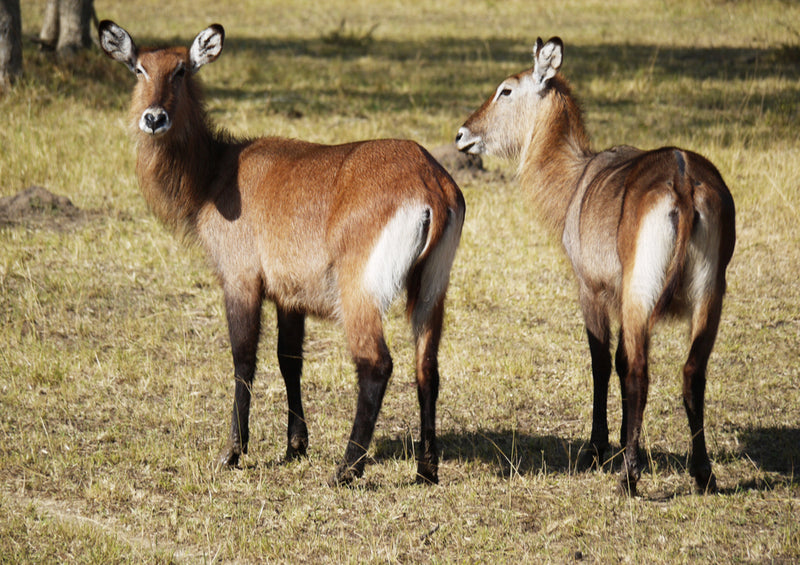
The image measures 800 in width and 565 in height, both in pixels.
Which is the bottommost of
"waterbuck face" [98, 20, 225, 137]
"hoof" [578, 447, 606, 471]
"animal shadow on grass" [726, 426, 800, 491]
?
"hoof" [578, 447, 606, 471]

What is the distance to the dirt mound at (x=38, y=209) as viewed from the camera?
7184mm

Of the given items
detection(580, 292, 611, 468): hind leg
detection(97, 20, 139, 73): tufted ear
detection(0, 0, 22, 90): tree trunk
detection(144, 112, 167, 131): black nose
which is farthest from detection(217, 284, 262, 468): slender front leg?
detection(0, 0, 22, 90): tree trunk

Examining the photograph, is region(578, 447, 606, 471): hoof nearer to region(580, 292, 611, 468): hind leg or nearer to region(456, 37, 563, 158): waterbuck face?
region(580, 292, 611, 468): hind leg

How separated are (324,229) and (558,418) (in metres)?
1.72

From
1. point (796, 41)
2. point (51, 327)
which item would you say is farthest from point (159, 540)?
point (796, 41)

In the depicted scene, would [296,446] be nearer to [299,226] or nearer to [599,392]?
[299,226]

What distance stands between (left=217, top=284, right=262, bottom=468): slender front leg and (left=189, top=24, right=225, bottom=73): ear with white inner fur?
1274mm

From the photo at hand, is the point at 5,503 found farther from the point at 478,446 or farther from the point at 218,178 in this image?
the point at 478,446

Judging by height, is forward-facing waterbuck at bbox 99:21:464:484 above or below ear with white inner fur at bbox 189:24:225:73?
below

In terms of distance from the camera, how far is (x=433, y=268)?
3.70 metres

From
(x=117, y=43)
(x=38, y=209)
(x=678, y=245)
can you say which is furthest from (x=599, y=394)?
(x=38, y=209)

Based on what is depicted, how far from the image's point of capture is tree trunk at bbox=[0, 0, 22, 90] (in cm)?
1006

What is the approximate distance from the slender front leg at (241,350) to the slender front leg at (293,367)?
0.24 meters

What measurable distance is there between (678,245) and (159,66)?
8.27 feet
